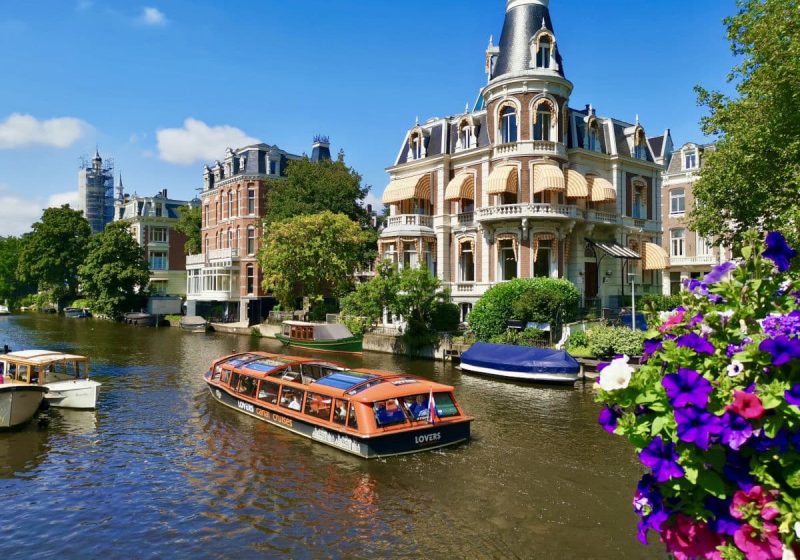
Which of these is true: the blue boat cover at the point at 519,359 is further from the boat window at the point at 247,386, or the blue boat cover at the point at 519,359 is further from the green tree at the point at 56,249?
the green tree at the point at 56,249

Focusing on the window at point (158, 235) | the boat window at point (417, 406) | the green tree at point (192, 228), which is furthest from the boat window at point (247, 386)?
the window at point (158, 235)

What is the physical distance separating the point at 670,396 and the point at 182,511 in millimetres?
13033

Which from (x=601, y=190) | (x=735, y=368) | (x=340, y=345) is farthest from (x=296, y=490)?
(x=601, y=190)

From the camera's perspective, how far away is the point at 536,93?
38.2 meters

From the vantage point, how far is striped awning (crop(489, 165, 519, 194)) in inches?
1485

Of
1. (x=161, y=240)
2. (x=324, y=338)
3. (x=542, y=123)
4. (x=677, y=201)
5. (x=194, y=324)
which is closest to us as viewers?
(x=542, y=123)

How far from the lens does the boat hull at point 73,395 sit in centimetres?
2272

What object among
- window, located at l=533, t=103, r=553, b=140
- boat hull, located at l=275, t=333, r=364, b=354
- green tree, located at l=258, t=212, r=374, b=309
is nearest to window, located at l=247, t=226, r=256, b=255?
green tree, located at l=258, t=212, r=374, b=309

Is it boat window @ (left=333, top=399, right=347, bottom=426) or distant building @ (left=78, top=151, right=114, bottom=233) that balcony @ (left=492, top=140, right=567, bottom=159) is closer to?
boat window @ (left=333, top=399, right=347, bottom=426)

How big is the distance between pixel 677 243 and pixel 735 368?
52.9 metres

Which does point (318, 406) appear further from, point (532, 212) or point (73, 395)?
point (532, 212)

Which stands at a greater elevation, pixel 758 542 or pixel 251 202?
pixel 251 202

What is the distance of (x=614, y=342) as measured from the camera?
2925 cm

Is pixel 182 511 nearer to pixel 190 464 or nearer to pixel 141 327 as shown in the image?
pixel 190 464
